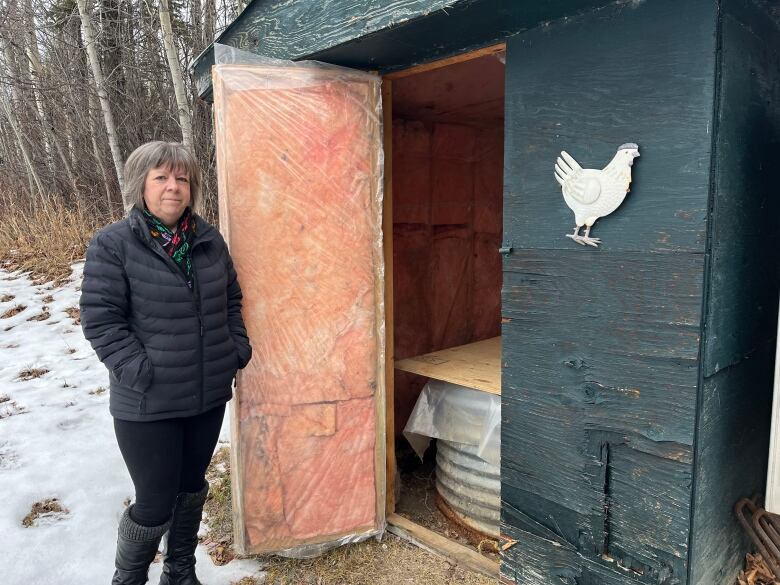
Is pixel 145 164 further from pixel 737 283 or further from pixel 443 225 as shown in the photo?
pixel 443 225

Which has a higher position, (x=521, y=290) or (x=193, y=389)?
(x=521, y=290)

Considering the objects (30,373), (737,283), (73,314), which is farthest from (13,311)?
(737,283)

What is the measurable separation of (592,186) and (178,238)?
140 centimetres

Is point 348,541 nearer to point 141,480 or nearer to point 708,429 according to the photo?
point 141,480

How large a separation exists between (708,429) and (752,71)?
1.12 meters

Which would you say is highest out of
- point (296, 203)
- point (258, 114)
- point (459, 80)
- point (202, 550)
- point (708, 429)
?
point (459, 80)

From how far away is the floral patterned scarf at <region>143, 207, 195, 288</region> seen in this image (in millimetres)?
1832

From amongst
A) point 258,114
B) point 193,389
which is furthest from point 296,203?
point 193,389

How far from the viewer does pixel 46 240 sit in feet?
24.8

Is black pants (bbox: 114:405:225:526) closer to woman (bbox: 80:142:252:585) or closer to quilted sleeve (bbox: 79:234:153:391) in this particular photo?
woman (bbox: 80:142:252:585)

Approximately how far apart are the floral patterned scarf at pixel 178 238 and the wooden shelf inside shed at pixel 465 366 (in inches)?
53.1

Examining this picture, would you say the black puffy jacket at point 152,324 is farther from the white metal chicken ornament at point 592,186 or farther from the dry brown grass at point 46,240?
the dry brown grass at point 46,240

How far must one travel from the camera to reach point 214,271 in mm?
1957

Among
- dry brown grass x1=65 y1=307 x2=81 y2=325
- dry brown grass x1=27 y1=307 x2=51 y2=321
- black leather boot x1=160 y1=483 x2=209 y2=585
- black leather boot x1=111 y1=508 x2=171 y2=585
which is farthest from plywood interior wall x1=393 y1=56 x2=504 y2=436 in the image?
dry brown grass x1=27 y1=307 x2=51 y2=321
